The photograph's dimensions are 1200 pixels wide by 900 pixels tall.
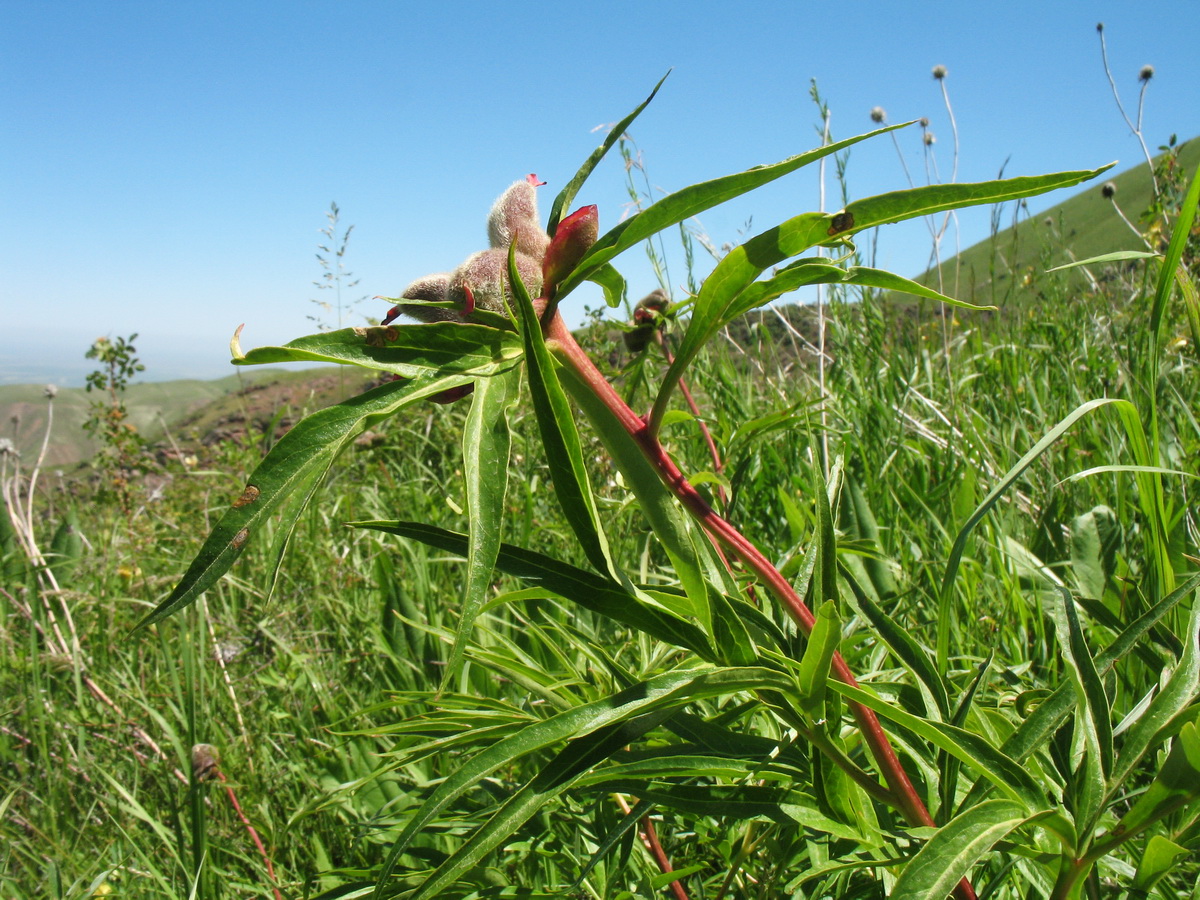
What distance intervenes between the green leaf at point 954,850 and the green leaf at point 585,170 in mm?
561

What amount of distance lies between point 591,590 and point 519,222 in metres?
0.38

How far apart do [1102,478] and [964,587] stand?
0.59 m

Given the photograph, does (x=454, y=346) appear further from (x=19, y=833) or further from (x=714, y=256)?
(x=714, y=256)

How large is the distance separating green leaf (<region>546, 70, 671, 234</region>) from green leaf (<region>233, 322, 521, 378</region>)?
0.10 metres

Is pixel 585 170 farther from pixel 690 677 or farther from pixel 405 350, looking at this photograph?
pixel 690 677

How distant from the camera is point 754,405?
301cm

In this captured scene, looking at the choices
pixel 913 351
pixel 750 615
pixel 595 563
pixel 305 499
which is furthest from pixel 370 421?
pixel 913 351

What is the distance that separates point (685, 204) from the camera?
2.22 feet

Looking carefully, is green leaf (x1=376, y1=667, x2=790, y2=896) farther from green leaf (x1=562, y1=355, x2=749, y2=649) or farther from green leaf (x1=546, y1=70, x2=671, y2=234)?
green leaf (x1=546, y1=70, x2=671, y2=234)

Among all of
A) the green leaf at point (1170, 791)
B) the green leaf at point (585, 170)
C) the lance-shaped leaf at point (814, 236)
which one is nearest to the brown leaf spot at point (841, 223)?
the lance-shaped leaf at point (814, 236)

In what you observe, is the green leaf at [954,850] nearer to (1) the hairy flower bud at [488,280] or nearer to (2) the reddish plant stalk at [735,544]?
(2) the reddish plant stalk at [735,544]

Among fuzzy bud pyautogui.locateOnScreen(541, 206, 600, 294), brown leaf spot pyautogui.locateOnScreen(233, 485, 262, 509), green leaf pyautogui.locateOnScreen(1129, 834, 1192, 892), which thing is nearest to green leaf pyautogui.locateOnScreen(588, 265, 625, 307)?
fuzzy bud pyautogui.locateOnScreen(541, 206, 600, 294)

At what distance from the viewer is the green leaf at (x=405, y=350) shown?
2.08ft

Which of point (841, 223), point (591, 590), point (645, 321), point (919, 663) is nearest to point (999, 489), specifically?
point (919, 663)
